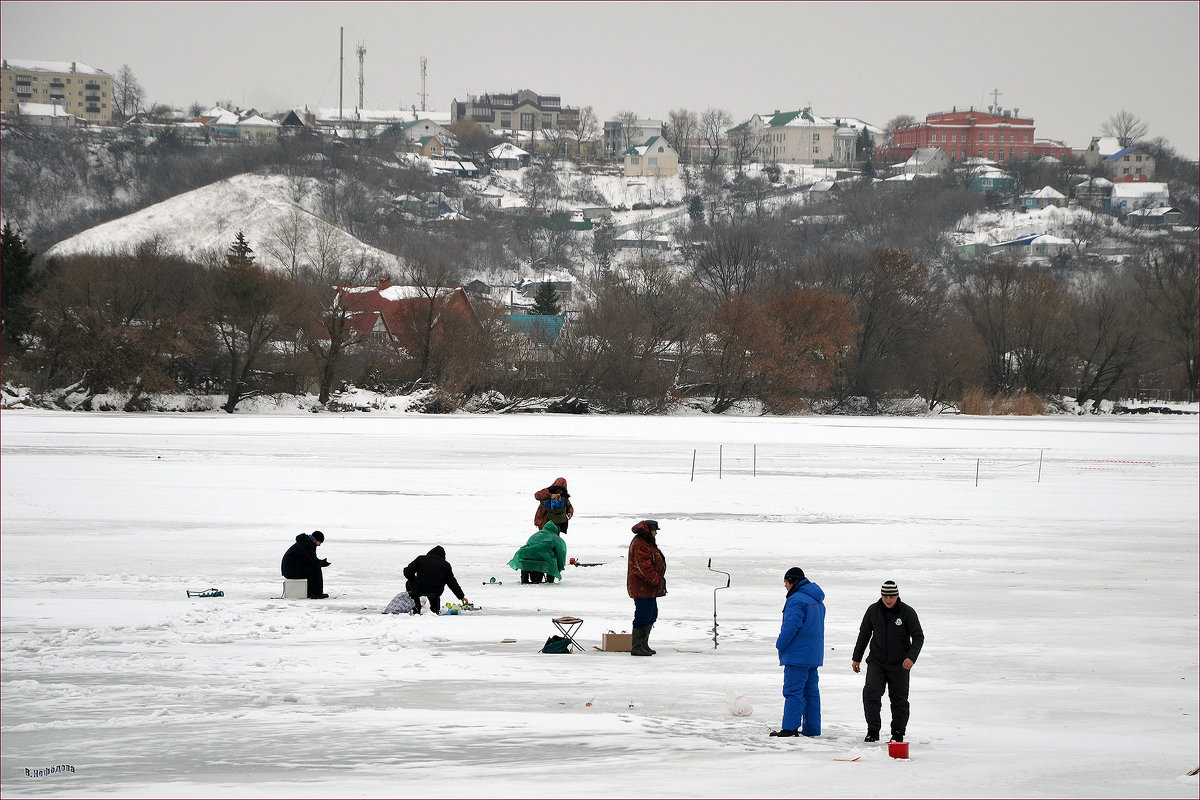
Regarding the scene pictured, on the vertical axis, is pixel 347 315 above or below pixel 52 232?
below

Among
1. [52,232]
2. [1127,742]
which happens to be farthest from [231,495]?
[52,232]

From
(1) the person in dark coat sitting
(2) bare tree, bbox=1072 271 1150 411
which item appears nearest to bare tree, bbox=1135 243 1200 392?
(2) bare tree, bbox=1072 271 1150 411

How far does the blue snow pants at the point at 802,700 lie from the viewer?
359 inches

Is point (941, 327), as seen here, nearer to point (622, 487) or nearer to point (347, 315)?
point (347, 315)

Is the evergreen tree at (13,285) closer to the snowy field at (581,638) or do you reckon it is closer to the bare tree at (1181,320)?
the snowy field at (581,638)

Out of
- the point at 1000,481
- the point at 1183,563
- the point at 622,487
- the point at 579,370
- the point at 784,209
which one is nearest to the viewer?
the point at 1183,563

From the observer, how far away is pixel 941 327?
226 ft

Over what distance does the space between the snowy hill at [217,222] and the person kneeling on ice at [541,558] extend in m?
101

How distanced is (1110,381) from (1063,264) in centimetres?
8257

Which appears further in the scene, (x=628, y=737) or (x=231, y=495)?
(x=231, y=495)

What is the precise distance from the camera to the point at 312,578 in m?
13.9

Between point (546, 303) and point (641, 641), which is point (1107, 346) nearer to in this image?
point (546, 303)

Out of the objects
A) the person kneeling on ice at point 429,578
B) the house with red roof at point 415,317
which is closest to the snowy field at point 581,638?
the person kneeling on ice at point 429,578

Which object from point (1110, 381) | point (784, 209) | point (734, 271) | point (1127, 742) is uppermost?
point (784, 209)
